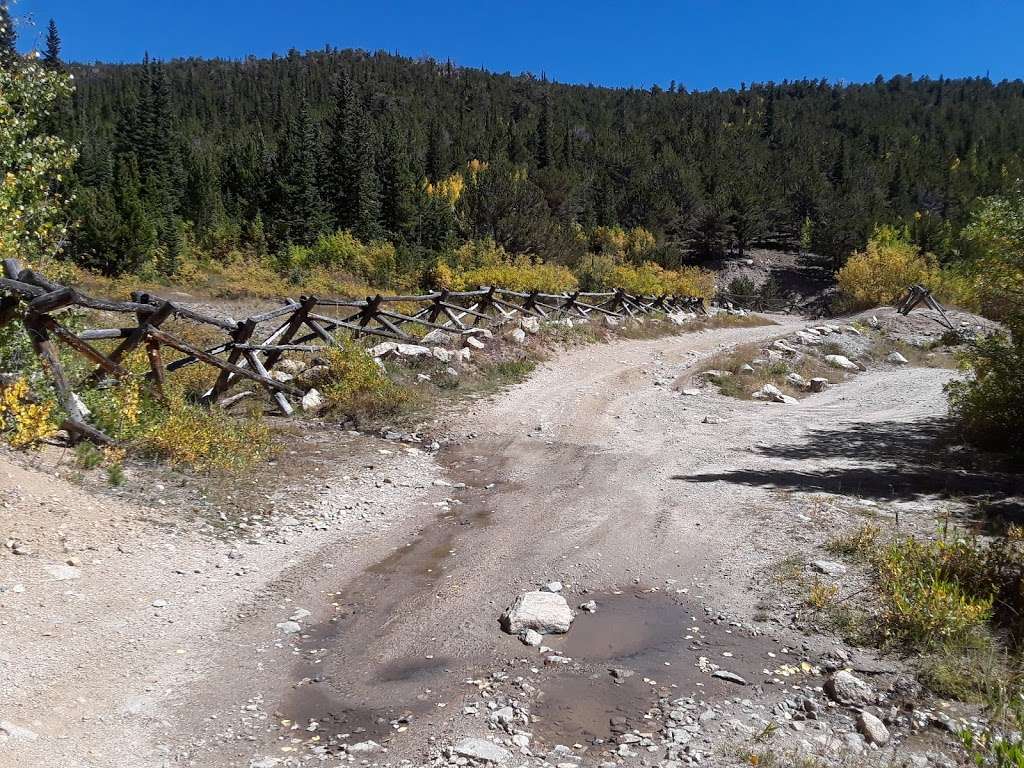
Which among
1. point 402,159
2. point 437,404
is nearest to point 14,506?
point 437,404

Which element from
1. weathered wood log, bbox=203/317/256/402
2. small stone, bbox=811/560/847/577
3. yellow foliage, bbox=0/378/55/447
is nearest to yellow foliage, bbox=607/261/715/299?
weathered wood log, bbox=203/317/256/402

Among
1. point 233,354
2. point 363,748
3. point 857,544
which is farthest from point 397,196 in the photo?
point 363,748

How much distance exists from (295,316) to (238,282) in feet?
70.9

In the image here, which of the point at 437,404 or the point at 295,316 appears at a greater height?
the point at 295,316

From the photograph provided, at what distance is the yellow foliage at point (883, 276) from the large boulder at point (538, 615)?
3542cm

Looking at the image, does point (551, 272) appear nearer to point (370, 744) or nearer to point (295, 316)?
point (295, 316)

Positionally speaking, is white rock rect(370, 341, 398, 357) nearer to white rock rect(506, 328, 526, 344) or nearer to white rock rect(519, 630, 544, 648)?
white rock rect(506, 328, 526, 344)

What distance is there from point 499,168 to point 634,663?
50.4 meters

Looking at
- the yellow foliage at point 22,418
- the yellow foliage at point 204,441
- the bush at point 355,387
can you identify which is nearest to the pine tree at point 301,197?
the bush at point 355,387

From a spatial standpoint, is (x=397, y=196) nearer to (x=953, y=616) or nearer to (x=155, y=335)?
(x=155, y=335)

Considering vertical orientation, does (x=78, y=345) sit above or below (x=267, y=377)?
above

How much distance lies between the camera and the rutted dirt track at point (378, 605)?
12.5 ft

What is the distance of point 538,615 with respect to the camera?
199 inches

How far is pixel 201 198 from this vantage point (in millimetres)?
43031
